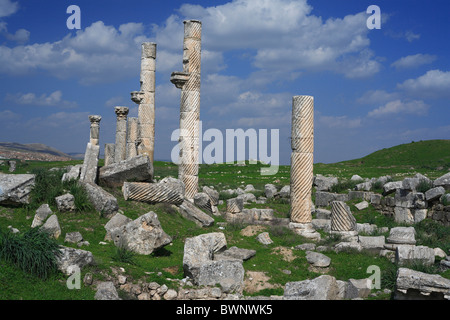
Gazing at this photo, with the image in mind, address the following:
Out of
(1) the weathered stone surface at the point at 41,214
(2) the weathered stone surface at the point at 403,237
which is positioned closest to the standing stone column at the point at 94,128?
(1) the weathered stone surface at the point at 41,214

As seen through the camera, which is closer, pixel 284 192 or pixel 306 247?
pixel 306 247

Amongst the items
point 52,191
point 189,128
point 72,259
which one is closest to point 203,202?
point 189,128

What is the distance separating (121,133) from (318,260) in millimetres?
19533

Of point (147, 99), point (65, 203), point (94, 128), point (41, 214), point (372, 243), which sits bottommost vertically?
point (372, 243)

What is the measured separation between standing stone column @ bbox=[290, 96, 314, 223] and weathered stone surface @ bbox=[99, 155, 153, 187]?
5.93 m

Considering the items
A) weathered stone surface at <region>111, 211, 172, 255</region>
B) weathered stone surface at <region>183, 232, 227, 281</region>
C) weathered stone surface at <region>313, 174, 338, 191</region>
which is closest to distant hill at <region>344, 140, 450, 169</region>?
weathered stone surface at <region>313, 174, 338, 191</region>

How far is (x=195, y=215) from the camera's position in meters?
18.2

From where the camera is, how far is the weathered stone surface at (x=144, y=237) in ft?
41.9

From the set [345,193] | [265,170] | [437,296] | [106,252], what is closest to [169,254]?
[106,252]

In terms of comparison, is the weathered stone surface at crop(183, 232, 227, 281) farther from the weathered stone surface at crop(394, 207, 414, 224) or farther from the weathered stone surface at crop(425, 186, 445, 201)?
the weathered stone surface at crop(425, 186, 445, 201)

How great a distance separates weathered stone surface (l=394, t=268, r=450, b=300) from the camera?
9984 mm

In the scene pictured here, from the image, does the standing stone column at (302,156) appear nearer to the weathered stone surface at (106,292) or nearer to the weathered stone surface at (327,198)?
the weathered stone surface at (327,198)

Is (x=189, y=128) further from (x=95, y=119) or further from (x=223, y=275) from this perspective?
(x=223, y=275)

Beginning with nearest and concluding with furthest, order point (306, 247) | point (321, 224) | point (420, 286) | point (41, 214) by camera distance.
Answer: point (420, 286), point (41, 214), point (306, 247), point (321, 224)
